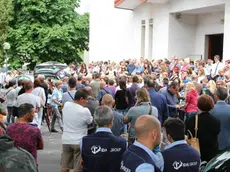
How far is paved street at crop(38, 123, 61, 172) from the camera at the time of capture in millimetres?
8891

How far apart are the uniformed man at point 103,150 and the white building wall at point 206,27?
21174mm

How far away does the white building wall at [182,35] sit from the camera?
2641 centimetres

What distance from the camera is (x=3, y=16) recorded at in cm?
3403

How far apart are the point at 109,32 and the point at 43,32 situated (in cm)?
655

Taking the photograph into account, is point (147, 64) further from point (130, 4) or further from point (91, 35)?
point (91, 35)

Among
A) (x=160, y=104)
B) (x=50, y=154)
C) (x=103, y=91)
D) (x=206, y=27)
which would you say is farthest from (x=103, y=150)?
(x=206, y=27)

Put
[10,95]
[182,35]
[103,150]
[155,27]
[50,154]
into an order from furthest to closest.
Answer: [155,27], [182,35], [10,95], [50,154], [103,150]

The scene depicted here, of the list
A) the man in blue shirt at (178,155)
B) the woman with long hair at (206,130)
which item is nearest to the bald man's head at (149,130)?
the man in blue shirt at (178,155)

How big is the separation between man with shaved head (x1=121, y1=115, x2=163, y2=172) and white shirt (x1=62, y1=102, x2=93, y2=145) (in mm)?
2730

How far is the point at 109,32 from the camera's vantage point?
Result: 112 ft

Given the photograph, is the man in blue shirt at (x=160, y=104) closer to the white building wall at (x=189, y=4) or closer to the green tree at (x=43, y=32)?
the white building wall at (x=189, y=4)

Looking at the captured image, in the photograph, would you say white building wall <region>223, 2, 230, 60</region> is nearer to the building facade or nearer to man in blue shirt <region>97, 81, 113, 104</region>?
the building facade

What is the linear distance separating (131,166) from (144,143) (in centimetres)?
25

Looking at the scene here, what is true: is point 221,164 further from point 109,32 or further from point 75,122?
point 109,32
